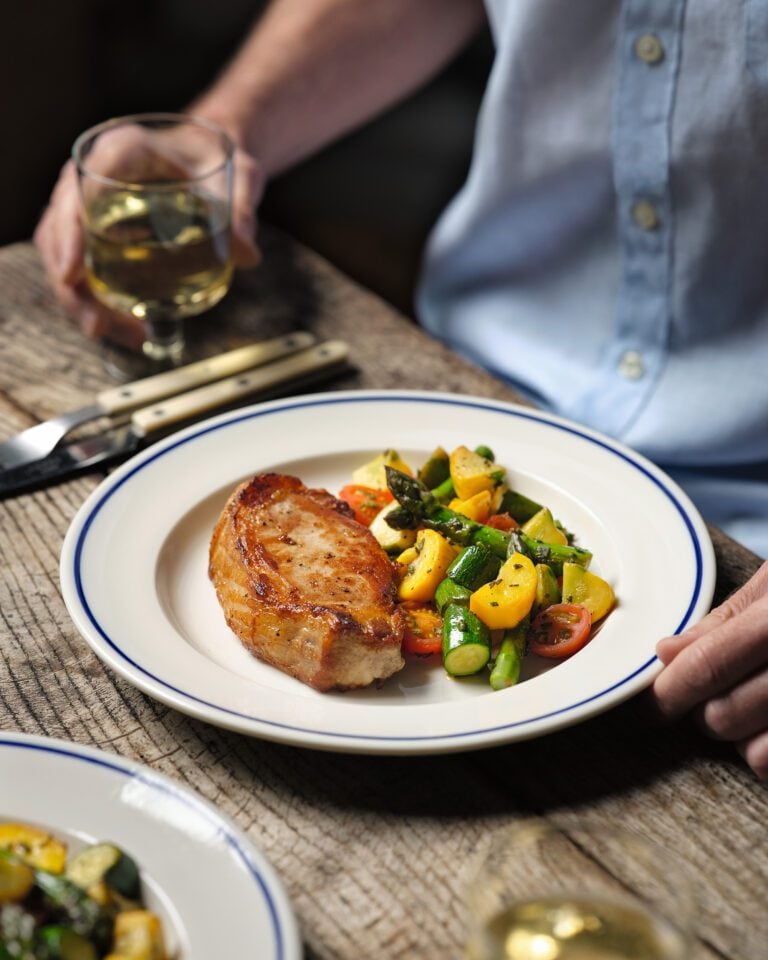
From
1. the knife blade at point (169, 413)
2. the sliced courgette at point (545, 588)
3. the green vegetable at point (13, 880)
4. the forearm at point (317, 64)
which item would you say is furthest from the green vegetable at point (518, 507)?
the forearm at point (317, 64)

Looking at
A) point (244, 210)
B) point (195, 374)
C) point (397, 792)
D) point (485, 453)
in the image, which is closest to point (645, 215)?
point (485, 453)

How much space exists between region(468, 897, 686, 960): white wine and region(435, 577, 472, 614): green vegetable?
2.03ft

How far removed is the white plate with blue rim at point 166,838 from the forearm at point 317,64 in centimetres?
193

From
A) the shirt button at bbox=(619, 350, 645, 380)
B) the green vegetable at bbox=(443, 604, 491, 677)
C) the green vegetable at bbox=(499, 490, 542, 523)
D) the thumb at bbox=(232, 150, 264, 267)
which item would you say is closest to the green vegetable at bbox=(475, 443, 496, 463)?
the green vegetable at bbox=(499, 490, 542, 523)

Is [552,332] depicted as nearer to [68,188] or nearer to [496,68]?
[496,68]

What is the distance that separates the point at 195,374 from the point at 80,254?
0.42 metres

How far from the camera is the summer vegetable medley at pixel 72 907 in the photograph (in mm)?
1007

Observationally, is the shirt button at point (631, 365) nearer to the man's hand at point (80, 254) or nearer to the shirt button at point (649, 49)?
the shirt button at point (649, 49)

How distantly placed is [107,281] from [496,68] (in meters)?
0.98

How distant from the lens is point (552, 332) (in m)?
2.60

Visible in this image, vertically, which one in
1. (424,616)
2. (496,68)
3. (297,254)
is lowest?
(297,254)

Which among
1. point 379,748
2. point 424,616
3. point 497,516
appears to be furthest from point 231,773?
point 497,516

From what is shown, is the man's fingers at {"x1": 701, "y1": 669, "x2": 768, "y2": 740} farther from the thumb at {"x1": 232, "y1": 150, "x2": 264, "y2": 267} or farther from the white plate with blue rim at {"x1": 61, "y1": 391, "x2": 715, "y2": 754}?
the thumb at {"x1": 232, "y1": 150, "x2": 264, "y2": 267}

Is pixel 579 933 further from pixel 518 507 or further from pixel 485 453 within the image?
pixel 485 453
